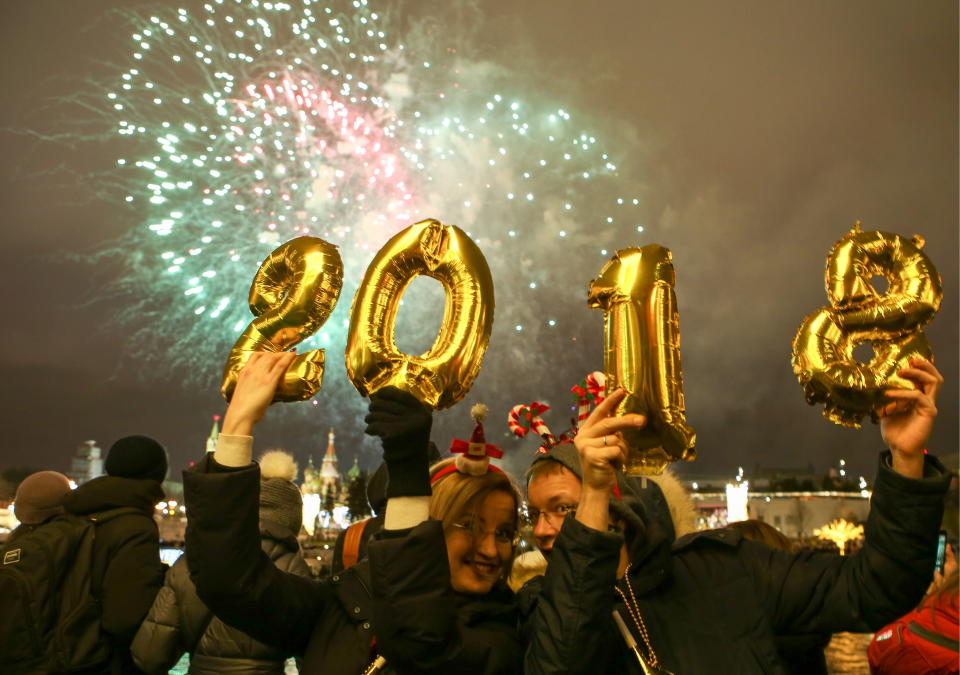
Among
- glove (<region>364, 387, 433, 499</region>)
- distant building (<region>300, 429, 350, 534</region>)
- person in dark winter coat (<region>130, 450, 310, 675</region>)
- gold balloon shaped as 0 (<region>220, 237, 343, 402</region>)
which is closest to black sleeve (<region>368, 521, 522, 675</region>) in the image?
glove (<region>364, 387, 433, 499</region>)

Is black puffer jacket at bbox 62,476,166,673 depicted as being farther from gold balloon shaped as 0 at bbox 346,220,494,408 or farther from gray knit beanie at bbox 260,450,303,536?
gold balloon shaped as 0 at bbox 346,220,494,408

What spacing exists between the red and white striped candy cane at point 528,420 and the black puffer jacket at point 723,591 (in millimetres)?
654

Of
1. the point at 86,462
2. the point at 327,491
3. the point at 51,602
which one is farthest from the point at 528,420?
the point at 86,462

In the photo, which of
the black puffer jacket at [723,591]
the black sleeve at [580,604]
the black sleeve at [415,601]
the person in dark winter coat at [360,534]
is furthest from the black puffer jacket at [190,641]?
the black sleeve at [580,604]

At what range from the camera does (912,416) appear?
2432mm

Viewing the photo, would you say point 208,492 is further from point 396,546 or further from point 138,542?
point 138,542

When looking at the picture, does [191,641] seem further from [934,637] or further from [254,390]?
[934,637]

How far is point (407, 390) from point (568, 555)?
0.75 metres

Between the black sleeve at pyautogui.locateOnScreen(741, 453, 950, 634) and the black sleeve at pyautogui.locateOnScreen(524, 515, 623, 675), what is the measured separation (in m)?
0.88

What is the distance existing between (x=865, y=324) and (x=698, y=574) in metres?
1.11

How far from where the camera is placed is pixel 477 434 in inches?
113

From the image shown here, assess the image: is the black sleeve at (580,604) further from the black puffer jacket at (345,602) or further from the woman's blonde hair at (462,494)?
the woman's blonde hair at (462,494)

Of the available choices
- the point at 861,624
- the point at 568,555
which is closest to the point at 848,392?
the point at 861,624

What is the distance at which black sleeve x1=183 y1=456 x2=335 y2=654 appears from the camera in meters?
2.39
